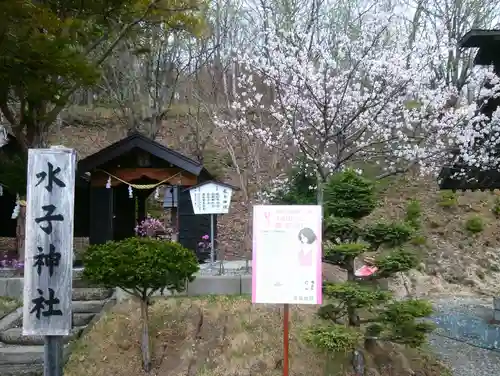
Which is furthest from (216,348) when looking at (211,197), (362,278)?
(211,197)

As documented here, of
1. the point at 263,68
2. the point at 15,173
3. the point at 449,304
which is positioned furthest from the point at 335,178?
the point at 15,173

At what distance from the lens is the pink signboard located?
4418 millimetres

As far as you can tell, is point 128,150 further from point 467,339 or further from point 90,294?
point 467,339

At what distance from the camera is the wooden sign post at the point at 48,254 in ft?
13.9

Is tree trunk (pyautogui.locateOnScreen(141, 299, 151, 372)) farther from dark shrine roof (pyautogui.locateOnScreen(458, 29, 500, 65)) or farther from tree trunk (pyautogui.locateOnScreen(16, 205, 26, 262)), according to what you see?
dark shrine roof (pyautogui.locateOnScreen(458, 29, 500, 65))

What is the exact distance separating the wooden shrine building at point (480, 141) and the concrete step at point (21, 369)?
23.0ft

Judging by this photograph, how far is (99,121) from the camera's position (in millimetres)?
24016

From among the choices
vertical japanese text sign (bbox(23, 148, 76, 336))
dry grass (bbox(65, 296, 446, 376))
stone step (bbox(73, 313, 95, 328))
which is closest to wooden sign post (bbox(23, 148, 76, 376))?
vertical japanese text sign (bbox(23, 148, 76, 336))

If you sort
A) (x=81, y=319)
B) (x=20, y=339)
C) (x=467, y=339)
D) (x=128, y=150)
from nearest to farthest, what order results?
(x=20, y=339), (x=81, y=319), (x=467, y=339), (x=128, y=150)

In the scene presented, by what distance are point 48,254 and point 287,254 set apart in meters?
2.09

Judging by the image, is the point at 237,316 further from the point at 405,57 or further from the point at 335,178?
the point at 405,57

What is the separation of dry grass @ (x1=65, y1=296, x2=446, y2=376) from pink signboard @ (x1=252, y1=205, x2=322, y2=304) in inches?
84.9

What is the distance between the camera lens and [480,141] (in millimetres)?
9812

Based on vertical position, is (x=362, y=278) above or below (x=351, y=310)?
above
